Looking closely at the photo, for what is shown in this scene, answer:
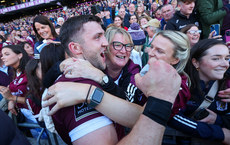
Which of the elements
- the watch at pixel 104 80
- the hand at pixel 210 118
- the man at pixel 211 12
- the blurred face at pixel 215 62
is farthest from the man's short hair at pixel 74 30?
the man at pixel 211 12

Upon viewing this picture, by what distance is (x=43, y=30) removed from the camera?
11.0 ft

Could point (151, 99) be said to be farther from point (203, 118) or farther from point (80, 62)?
point (203, 118)

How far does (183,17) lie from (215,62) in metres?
1.71

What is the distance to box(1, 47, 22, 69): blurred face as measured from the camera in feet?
9.17

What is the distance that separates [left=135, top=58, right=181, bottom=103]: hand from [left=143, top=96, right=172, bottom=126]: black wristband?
41 mm

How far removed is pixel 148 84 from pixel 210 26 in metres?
2.69

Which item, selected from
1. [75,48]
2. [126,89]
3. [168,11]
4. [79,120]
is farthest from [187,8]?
[79,120]

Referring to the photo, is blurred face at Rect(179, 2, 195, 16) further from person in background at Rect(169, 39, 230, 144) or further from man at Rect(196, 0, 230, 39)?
person in background at Rect(169, 39, 230, 144)

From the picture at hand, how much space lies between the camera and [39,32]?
3.40m

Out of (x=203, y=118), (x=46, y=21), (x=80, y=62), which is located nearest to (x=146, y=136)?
(x=80, y=62)

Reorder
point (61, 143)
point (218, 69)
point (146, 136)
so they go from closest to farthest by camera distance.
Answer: point (146, 136) < point (218, 69) < point (61, 143)

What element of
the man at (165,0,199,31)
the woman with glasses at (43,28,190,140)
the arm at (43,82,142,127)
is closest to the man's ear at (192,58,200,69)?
the woman with glasses at (43,28,190,140)

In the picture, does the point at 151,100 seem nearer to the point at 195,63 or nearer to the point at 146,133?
the point at 146,133

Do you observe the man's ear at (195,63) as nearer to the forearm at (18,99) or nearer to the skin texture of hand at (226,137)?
the skin texture of hand at (226,137)
